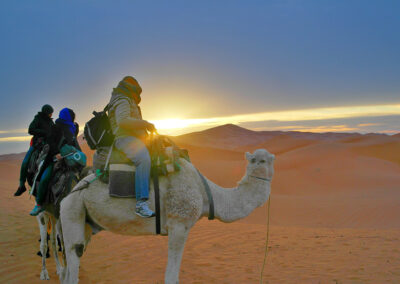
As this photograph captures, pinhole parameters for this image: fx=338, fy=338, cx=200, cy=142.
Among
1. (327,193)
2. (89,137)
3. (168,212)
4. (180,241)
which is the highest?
(89,137)

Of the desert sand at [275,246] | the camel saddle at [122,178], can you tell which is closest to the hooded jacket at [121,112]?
the camel saddle at [122,178]

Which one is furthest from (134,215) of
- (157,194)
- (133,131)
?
(133,131)

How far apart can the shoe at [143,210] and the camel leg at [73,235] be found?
75 cm

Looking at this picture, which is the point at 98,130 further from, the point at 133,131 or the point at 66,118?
the point at 66,118

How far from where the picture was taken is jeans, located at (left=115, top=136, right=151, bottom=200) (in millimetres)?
3971

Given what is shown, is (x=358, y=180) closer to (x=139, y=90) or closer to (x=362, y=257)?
(x=362, y=257)

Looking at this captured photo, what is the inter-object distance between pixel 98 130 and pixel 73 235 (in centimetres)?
132

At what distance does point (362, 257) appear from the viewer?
9.10 metres

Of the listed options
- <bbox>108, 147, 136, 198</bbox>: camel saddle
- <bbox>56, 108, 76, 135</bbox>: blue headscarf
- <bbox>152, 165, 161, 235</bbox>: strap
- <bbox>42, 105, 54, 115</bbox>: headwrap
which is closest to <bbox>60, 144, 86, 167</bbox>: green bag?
<bbox>56, 108, 76, 135</bbox>: blue headscarf

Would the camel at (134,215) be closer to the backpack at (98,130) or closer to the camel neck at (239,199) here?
the camel neck at (239,199)

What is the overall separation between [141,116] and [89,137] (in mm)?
737

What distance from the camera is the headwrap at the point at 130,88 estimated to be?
4.28 m

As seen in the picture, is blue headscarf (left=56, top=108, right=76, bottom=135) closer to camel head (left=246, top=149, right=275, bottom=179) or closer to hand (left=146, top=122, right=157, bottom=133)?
hand (left=146, top=122, right=157, bottom=133)

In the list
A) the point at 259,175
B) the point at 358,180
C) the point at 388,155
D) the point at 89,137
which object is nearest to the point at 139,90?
the point at 89,137
